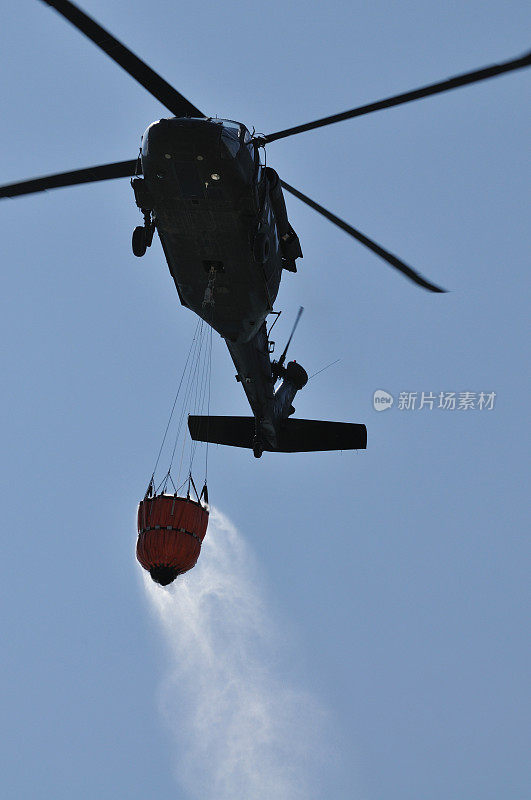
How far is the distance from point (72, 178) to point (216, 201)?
274 cm

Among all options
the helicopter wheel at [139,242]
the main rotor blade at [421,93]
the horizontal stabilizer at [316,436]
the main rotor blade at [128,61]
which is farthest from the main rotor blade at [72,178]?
the horizontal stabilizer at [316,436]

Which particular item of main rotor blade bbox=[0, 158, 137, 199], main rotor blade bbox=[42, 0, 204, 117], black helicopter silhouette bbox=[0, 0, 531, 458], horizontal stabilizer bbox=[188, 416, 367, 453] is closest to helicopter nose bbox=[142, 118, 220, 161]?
black helicopter silhouette bbox=[0, 0, 531, 458]

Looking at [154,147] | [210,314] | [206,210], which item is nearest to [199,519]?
[210,314]

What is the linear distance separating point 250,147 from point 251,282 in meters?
2.89

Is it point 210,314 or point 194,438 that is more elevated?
point 194,438

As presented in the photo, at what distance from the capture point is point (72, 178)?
1734cm

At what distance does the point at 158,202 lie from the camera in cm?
1766

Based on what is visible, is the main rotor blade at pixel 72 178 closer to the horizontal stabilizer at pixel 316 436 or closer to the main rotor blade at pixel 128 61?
the main rotor blade at pixel 128 61

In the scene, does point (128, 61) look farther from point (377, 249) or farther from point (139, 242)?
point (377, 249)

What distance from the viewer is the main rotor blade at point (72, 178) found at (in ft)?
55.4

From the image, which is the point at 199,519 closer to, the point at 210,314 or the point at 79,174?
the point at 210,314

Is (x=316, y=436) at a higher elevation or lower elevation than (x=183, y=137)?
higher

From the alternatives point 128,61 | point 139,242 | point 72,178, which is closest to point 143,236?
point 139,242

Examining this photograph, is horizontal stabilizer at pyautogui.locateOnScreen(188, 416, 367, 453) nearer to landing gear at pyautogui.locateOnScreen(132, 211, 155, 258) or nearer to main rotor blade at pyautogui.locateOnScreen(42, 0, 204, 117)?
landing gear at pyautogui.locateOnScreen(132, 211, 155, 258)
